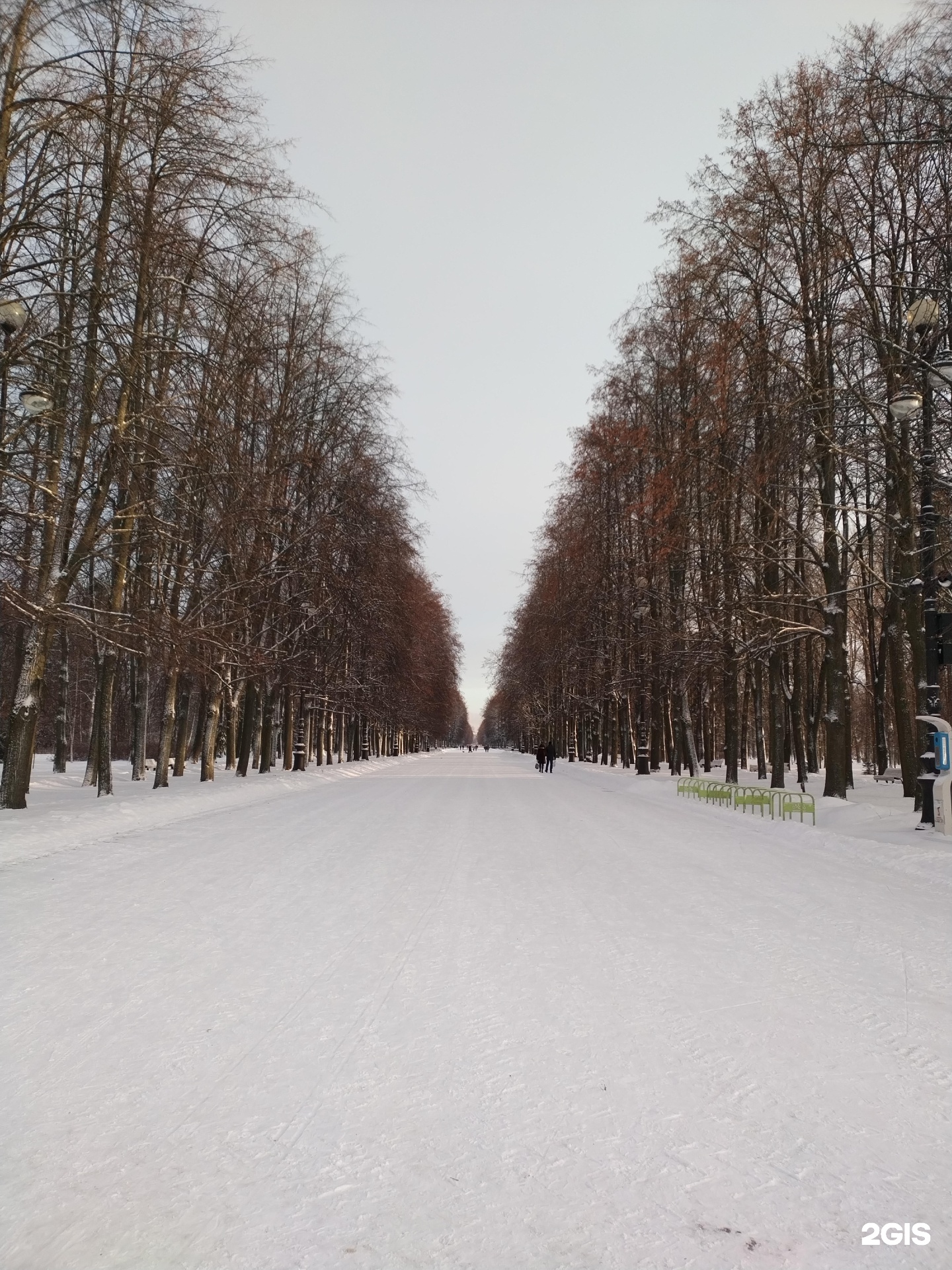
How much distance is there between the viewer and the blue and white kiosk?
1229 cm

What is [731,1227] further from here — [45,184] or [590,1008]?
[45,184]

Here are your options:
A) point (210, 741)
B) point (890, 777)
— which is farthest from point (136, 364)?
point (890, 777)

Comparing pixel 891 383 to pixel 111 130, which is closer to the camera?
pixel 111 130

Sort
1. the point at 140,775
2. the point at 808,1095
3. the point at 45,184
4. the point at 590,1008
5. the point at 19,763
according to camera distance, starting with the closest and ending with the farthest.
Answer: the point at 808,1095 → the point at 590,1008 → the point at 45,184 → the point at 19,763 → the point at 140,775

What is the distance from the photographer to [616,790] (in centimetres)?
2538

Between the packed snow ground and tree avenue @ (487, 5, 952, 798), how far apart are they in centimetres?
800

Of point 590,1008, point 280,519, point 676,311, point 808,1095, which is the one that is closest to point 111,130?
point 280,519

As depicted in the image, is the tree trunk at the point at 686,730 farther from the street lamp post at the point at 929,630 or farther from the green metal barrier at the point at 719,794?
the street lamp post at the point at 929,630

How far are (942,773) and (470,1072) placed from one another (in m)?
11.9

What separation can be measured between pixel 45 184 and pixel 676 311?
57.4 ft

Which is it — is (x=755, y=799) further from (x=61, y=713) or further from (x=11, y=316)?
(x=61, y=713)

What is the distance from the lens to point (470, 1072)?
3754 mm

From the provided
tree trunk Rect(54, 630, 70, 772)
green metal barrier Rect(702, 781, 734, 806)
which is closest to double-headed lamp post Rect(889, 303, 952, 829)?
green metal barrier Rect(702, 781, 734, 806)

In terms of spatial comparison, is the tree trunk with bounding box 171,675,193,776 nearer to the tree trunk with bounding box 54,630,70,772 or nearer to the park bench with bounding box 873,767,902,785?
the tree trunk with bounding box 54,630,70,772
